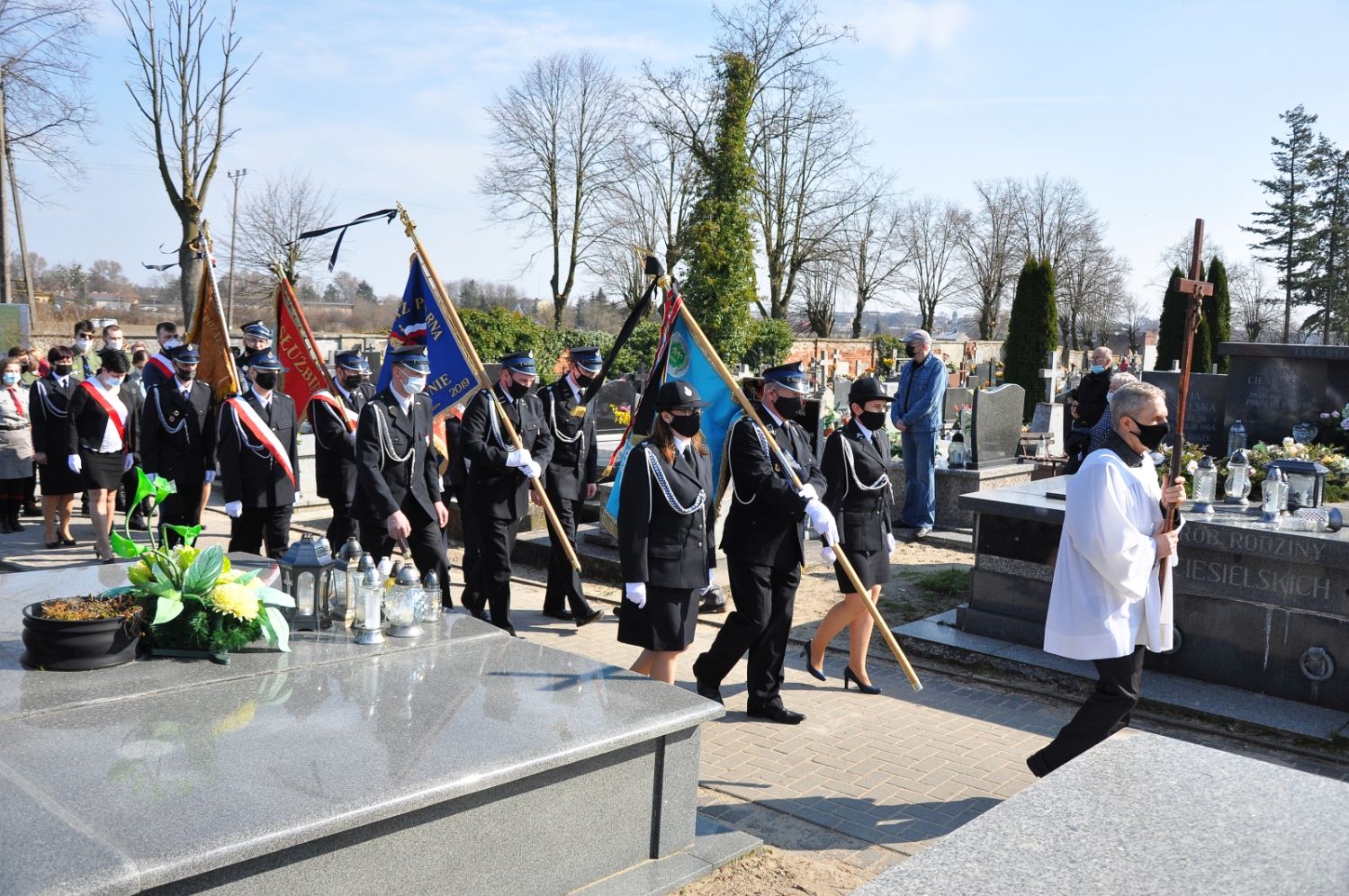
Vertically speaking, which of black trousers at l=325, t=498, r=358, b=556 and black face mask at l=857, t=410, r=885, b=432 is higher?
black face mask at l=857, t=410, r=885, b=432

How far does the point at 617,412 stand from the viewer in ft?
43.7

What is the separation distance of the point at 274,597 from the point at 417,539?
116 inches

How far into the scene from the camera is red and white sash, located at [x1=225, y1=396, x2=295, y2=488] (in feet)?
28.9

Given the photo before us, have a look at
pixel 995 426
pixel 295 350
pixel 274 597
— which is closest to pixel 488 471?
pixel 295 350

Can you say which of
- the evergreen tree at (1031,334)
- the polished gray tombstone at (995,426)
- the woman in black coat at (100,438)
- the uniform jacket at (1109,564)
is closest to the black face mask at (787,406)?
the uniform jacket at (1109,564)

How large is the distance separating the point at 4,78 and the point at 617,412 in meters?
22.1

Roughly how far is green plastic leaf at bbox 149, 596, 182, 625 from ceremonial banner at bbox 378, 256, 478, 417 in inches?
146

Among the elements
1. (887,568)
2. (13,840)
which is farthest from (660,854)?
(887,568)

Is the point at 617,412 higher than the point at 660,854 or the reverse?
higher

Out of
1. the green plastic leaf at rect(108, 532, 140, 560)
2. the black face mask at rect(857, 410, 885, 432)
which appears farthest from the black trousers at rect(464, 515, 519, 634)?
the green plastic leaf at rect(108, 532, 140, 560)

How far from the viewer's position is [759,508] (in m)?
6.14

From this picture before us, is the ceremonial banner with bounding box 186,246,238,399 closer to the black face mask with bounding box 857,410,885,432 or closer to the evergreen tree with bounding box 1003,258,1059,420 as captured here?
the black face mask with bounding box 857,410,885,432

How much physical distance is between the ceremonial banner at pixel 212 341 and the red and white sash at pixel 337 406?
0.68m

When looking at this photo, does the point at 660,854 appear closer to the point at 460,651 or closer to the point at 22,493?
the point at 460,651
